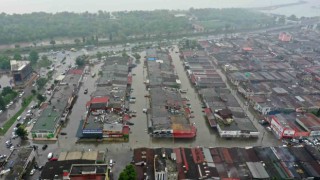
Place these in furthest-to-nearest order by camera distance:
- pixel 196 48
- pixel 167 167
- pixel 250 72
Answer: pixel 196 48 → pixel 250 72 → pixel 167 167

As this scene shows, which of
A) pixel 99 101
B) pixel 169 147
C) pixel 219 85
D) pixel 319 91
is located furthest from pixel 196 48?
pixel 169 147

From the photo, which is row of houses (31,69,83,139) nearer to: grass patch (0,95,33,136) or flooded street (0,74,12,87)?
grass patch (0,95,33,136)

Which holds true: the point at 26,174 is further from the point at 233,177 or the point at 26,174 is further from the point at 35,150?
the point at 233,177

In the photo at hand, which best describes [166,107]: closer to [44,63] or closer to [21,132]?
[21,132]

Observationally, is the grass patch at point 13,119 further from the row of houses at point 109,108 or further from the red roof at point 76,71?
the red roof at point 76,71

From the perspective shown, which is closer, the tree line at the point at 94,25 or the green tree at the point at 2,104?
the green tree at the point at 2,104

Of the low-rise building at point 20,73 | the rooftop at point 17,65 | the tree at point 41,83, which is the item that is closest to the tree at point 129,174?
the tree at point 41,83

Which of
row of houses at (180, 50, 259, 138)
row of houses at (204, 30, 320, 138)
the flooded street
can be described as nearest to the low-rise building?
the flooded street
